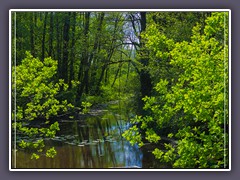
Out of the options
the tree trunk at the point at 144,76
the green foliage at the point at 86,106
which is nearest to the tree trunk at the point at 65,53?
the green foliage at the point at 86,106

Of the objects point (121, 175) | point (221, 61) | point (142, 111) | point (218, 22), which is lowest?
point (121, 175)

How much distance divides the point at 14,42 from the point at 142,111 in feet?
4.55

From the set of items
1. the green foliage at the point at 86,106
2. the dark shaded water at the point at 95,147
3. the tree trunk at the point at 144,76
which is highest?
the tree trunk at the point at 144,76

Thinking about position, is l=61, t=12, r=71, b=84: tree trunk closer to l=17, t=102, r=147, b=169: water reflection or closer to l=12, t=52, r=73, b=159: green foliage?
l=12, t=52, r=73, b=159: green foliage

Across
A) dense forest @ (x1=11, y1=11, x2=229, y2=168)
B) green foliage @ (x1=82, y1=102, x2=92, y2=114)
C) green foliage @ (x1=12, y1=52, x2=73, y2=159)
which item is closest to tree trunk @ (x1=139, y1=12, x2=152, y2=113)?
dense forest @ (x1=11, y1=11, x2=229, y2=168)

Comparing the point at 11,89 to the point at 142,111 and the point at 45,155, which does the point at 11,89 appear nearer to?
the point at 45,155

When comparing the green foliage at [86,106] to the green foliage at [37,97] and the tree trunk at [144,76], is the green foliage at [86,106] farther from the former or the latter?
the tree trunk at [144,76]

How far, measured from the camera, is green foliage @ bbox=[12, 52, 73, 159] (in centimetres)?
577

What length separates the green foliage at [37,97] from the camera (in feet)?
18.9

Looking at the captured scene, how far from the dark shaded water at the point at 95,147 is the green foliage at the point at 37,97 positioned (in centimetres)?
9

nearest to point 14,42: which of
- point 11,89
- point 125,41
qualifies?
point 11,89

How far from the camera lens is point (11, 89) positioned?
5734 mm

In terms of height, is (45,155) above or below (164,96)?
below

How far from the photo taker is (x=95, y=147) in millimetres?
5781
